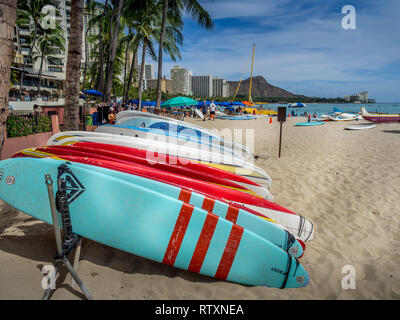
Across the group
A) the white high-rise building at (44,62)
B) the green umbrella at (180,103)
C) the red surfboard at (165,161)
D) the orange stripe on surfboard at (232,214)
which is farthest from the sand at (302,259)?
the white high-rise building at (44,62)

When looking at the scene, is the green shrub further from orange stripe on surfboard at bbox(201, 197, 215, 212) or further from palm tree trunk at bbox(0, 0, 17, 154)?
orange stripe on surfboard at bbox(201, 197, 215, 212)

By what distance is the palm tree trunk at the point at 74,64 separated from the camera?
180 inches

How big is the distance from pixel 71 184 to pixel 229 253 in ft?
5.10

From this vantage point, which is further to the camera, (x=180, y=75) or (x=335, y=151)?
(x=180, y=75)

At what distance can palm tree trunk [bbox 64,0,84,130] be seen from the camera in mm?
4566

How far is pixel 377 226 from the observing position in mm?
3482

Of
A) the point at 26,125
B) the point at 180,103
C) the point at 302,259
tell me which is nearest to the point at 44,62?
the point at 180,103

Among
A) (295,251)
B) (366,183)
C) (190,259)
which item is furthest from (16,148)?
(366,183)

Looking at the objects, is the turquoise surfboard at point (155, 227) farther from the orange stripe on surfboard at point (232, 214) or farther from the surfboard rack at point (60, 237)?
the orange stripe on surfboard at point (232, 214)

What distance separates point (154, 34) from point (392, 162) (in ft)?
57.9

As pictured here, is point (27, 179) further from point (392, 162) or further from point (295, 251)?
point (392, 162)

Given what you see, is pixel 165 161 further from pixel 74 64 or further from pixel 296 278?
pixel 74 64

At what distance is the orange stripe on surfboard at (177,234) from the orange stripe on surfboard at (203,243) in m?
0.16
